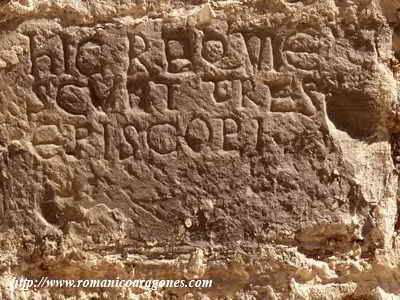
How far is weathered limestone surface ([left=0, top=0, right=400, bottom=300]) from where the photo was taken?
1.42 meters

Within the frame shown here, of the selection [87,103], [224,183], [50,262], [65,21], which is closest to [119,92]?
[87,103]

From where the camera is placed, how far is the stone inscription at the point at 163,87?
56.5 inches

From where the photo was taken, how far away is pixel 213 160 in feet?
4.69

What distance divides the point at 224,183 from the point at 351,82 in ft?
1.27

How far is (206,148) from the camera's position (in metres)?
1.43

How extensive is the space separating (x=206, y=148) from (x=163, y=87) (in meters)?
0.18

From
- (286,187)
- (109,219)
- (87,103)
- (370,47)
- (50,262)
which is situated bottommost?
(50,262)

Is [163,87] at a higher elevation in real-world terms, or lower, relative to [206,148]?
higher

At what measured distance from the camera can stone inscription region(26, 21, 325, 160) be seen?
143 cm

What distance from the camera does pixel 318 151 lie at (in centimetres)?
142

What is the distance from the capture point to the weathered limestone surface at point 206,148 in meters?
1.42

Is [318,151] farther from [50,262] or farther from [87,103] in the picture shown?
[50,262]

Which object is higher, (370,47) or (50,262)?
(370,47)

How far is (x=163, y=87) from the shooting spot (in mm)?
1450
